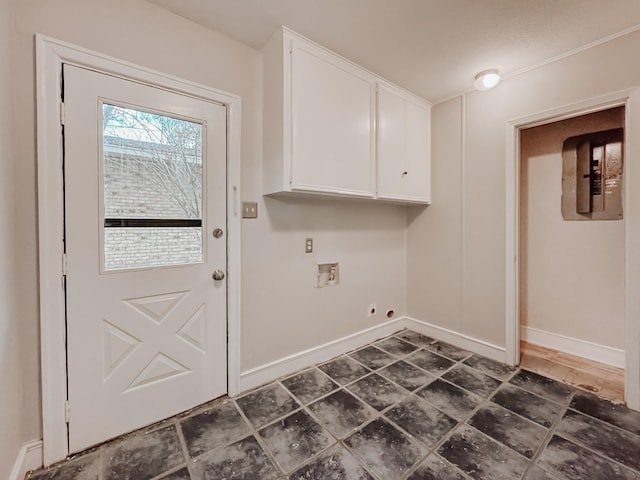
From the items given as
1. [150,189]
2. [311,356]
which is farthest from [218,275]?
[311,356]

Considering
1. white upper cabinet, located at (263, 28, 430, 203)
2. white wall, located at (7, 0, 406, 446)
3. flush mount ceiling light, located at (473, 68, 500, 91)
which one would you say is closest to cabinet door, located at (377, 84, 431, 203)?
white upper cabinet, located at (263, 28, 430, 203)

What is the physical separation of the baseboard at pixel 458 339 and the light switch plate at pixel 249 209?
219cm

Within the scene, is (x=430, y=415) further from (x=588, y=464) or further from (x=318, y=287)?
(x=318, y=287)

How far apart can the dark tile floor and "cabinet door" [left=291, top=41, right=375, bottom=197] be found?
1468 mm

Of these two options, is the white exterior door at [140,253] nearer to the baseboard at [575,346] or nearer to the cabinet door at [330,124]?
the cabinet door at [330,124]

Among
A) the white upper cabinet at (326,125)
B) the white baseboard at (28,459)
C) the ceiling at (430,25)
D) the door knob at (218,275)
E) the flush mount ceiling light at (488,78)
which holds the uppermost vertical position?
the ceiling at (430,25)

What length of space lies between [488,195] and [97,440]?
3250 mm

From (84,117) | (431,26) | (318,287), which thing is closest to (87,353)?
(84,117)

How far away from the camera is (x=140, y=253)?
1.62 m

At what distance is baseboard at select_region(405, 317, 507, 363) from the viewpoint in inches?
97.0

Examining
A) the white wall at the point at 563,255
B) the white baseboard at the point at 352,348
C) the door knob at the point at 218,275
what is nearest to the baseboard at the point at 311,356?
the white baseboard at the point at 352,348

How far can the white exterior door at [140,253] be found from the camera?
4.76ft

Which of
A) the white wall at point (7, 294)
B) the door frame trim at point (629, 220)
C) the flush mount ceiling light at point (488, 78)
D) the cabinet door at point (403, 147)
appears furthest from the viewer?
the cabinet door at point (403, 147)

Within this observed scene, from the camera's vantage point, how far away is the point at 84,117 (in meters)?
1.44
